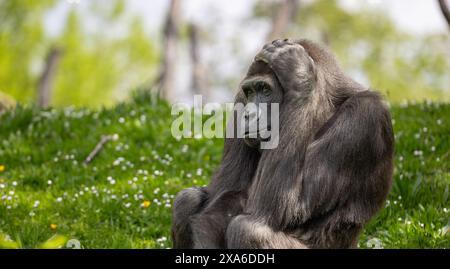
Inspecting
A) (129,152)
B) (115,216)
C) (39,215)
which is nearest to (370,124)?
(115,216)

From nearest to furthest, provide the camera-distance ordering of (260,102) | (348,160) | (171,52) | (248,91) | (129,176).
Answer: (348,160) → (260,102) → (248,91) → (129,176) → (171,52)

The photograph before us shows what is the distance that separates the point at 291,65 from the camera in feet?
17.6

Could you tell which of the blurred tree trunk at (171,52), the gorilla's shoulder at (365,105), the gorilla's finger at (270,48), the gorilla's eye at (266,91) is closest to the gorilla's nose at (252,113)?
the gorilla's eye at (266,91)

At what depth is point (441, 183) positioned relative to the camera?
24.9ft

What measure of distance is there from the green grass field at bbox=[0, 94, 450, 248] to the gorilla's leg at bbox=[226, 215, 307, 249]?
1.72m

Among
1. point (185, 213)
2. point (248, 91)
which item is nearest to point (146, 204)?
point (185, 213)

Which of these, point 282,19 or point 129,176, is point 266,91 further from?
point 282,19

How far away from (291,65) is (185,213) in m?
1.39

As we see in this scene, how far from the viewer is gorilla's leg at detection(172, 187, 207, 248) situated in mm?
5625

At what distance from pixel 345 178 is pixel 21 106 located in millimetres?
6522

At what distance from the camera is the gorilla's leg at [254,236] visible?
16.6ft

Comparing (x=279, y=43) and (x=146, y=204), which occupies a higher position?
(x=279, y=43)

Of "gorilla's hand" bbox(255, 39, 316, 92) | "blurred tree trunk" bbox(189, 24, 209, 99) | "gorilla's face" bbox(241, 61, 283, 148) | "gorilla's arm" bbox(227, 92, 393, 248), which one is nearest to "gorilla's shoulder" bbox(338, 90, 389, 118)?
"gorilla's arm" bbox(227, 92, 393, 248)

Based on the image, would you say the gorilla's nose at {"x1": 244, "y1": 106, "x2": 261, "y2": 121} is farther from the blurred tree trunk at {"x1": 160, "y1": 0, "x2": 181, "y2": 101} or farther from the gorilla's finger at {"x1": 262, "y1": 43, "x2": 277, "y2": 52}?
the blurred tree trunk at {"x1": 160, "y1": 0, "x2": 181, "y2": 101}
